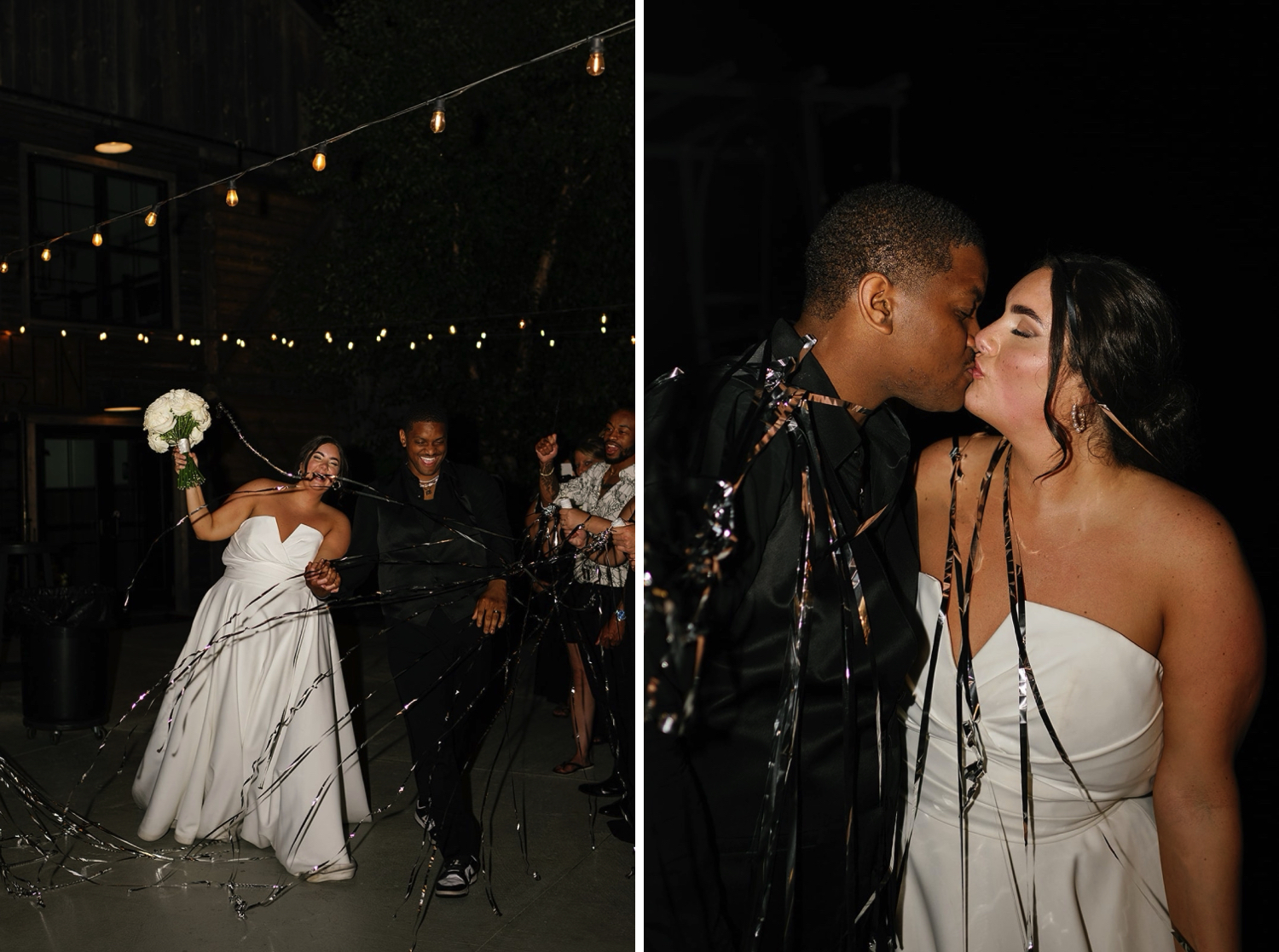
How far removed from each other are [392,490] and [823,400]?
2864 mm

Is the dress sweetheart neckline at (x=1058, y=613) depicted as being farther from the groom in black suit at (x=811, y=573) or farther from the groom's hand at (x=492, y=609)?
the groom's hand at (x=492, y=609)

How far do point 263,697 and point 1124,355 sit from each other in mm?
3948

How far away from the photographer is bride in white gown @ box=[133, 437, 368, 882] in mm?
4016

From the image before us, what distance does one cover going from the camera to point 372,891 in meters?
3.83

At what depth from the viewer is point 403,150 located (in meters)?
10.1

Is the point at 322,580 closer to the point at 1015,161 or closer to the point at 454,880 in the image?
the point at 454,880

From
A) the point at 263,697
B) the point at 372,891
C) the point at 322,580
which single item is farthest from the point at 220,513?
the point at 372,891

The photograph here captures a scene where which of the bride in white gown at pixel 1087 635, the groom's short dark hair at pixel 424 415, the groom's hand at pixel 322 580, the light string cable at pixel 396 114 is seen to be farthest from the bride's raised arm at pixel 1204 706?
the groom's short dark hair at pixel 424 415

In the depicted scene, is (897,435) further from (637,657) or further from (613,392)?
(613,392)

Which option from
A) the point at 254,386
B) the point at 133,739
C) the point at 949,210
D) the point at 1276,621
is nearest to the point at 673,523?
the point at 949,210

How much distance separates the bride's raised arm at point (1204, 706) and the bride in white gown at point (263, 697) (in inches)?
134

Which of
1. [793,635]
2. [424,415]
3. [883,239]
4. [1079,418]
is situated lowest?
[793,635]

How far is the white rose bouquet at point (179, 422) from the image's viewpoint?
448cm

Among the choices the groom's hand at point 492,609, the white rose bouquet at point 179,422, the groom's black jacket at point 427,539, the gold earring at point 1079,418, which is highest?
the white rose bouquet at point 179,422
